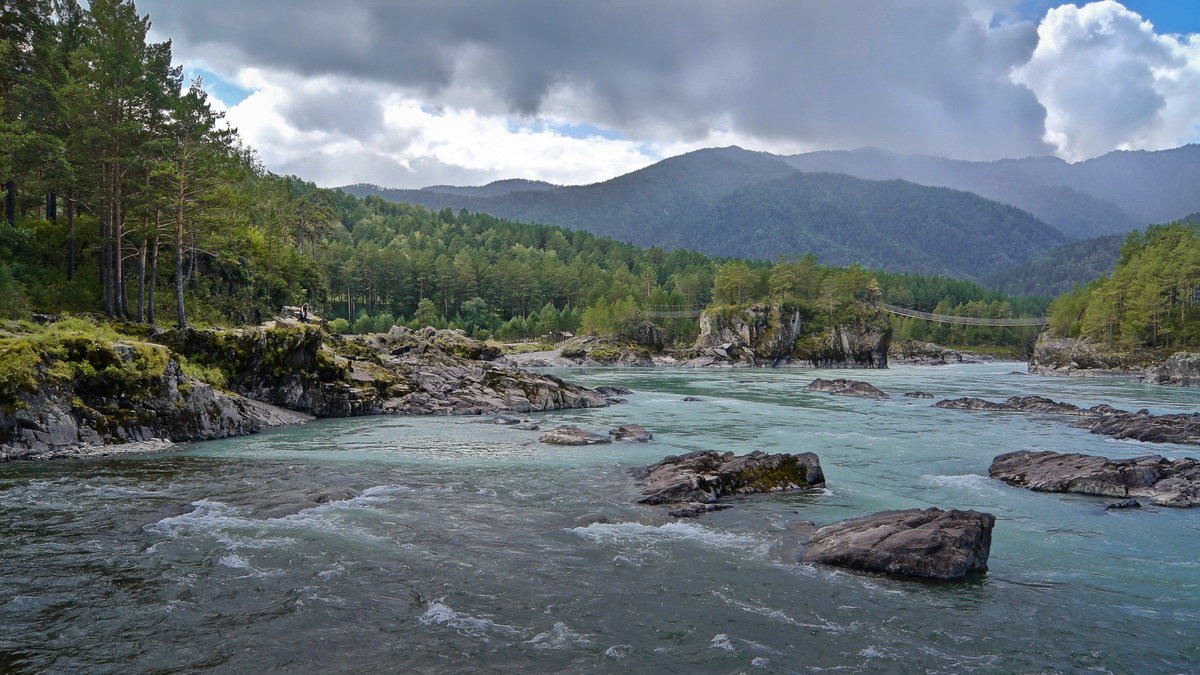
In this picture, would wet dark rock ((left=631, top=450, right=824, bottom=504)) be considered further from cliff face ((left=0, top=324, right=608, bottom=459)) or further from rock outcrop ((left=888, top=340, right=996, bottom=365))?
rock outcrop ((left=888, top=340, right=996, bottom=365))

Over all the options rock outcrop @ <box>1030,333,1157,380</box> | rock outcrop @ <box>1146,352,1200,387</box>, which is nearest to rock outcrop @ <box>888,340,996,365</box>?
rock outcrop @ <box>1030,333,1157,380</box>

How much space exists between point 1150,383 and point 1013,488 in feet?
286

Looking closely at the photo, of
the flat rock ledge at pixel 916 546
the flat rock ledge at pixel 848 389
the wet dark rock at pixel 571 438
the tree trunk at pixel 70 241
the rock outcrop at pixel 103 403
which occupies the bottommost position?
the flat rock ledge at pixel 848 389

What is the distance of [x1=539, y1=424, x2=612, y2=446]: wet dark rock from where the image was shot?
3288 cm

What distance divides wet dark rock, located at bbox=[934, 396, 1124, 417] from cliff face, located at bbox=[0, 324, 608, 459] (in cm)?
3148

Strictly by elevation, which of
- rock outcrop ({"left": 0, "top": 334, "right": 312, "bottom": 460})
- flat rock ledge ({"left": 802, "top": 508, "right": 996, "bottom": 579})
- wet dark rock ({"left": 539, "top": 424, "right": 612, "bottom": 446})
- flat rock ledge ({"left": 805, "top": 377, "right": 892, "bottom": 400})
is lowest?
flat rock ledge ({"left": 805, "top": 377, "right": 892, "bottom": 400})

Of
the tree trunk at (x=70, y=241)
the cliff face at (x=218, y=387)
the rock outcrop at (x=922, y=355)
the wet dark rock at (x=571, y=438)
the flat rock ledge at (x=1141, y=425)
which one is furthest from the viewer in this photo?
the rock outcrop at (x=922, y=355)

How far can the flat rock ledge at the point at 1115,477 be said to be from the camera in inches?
884

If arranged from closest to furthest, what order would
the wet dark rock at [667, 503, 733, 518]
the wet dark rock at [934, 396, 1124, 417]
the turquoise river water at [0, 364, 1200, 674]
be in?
1. the turquoise river water at [0, 364, 1200, 674]
2. the wet dark rock at [667, 503, 733, 518]
3. the wet dark rock at [934, 396, 1124, 417]

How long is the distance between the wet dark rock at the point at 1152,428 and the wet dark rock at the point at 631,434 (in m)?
27.7

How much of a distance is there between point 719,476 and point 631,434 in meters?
13.4

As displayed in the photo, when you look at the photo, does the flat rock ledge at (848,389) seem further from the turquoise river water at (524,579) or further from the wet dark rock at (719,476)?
→ the wet dark rock at (719,476)

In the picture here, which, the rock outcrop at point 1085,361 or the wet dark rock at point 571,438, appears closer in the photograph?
the wet dark rock at point 571,438

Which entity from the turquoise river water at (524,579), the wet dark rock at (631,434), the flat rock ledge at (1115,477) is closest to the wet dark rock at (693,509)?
the turquoise river water at (524,579)
